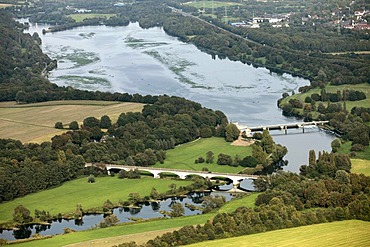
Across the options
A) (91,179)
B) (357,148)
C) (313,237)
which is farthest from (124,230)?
(357,148)

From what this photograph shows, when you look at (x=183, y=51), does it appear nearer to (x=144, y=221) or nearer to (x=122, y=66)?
(x=122, y=66)

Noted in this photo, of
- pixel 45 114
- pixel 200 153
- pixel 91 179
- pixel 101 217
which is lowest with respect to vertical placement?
pixel 101 217

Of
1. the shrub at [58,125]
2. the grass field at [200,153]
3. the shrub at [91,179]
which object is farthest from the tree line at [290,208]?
the shrub at [58,125]

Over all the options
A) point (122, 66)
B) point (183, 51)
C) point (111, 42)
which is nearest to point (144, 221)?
point (122, 66)

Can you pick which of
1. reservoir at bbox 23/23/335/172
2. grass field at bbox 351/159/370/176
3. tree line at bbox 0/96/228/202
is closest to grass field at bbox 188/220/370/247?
grass field at bbox 351/159/370/176

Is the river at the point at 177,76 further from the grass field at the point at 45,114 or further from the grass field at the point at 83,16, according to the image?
the grass field at the point at 83,16

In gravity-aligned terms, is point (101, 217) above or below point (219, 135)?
below

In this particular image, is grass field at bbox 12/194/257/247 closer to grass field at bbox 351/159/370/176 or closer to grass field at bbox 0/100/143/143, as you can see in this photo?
grass field at bbox 351/159/370/176

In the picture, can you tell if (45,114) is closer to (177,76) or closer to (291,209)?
(177,76)
